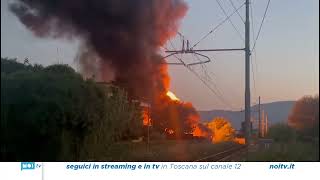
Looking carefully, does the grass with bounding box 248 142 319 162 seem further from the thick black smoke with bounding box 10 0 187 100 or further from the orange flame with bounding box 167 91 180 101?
the thick black smoke with bounding box 10 0 187 100

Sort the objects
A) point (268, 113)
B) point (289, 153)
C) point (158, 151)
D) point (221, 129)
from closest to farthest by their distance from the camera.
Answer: point (289, 153), point (158, 151), point (268, 113), point (221, 129)

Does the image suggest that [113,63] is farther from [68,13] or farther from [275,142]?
[275,142]

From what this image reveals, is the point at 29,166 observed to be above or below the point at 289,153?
below

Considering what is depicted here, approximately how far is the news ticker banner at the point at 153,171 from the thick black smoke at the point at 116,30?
3.10 ft

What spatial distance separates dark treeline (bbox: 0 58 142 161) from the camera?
5148 millimetres

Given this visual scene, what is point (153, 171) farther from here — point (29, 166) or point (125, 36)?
point (125, 36)

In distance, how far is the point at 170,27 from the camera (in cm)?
561

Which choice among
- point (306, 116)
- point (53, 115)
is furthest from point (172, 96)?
point (306, 116)

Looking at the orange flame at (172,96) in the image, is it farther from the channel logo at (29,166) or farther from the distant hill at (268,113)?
the channel logo at (29,166)

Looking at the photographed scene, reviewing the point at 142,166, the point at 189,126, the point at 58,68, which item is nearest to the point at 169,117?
the point at 189,126

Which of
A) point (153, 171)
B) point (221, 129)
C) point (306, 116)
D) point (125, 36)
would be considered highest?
point (125, 36)

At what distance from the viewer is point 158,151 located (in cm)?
535

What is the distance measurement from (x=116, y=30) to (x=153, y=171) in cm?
144

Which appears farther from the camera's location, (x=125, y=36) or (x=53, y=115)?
(x=125, y=36)
